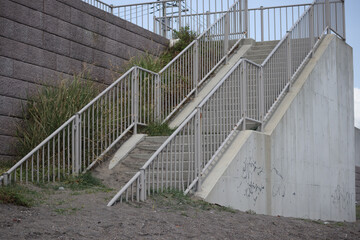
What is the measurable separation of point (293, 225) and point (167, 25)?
990cm

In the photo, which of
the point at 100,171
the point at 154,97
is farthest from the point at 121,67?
the point at 100,171

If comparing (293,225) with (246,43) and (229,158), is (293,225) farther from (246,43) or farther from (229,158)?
→ (246,43)

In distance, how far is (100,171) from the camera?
9.38 metres

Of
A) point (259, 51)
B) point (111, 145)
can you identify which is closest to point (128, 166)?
point (111, 145)

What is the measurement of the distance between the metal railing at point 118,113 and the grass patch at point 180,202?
191 centimetres

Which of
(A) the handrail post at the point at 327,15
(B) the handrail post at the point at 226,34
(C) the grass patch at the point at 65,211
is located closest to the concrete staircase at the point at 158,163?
(C) the grass patch at the point at 65,211

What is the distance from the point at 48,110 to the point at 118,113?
118 cm

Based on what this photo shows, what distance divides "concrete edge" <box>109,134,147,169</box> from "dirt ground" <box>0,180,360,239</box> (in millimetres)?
1376

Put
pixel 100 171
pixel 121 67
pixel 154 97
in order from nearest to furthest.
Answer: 1. pixel 100 171
2. pixel 154 97
3. pixel 121 67

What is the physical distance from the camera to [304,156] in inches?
452

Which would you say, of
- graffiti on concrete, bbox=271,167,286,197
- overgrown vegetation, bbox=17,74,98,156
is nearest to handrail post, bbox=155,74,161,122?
overgrown vegetation, bbox=17,74,98,156

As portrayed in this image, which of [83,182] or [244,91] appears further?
[244,91]

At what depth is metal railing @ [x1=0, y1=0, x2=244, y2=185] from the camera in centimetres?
878

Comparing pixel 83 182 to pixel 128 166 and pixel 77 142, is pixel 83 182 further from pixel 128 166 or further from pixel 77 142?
pixel 128 166
